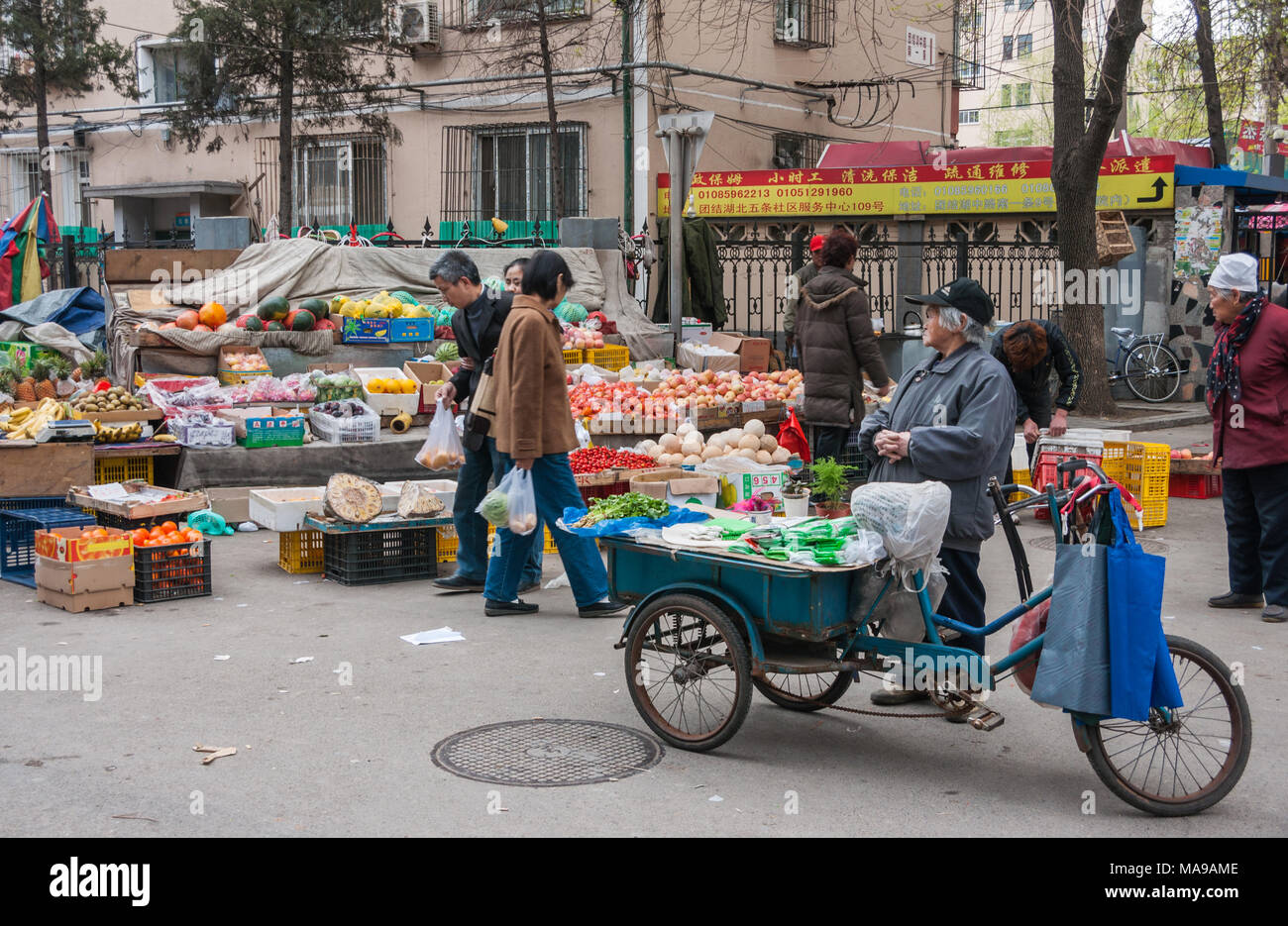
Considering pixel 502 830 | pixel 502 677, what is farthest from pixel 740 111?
pixel 502 830

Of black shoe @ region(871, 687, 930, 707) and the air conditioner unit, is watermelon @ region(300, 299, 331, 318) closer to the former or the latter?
black shoe @ region(871, 687, 930, 707)

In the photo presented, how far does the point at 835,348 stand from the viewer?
887cm

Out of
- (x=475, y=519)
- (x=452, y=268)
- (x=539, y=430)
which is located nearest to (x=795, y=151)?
(x=452, y=268)

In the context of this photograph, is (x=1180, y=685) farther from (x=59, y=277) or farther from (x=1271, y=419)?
(x=59, y=277)

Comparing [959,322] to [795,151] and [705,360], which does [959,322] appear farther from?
[795,151]

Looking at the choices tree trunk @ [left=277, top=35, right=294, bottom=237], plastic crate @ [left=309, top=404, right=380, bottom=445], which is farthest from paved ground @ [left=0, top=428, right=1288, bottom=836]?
tree trunk @ [left=277, top=35, right=294, bottom=237]

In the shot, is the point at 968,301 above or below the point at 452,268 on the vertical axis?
below

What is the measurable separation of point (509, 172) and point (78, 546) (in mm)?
17478

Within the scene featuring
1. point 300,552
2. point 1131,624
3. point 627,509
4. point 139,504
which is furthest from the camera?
point 300,552

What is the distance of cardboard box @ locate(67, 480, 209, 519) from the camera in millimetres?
8336

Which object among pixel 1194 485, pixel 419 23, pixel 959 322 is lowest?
pixel 1194 485

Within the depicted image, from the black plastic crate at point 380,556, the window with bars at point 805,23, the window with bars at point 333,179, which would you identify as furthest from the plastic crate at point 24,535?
the window with bars at point 805,23

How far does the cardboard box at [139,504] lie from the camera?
328 inches

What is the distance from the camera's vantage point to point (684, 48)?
22.6 meters
